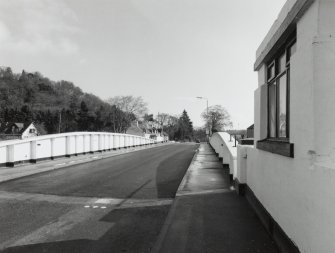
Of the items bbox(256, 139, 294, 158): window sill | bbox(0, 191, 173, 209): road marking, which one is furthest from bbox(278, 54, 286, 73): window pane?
bbox(0, 191, 173, 209): road marking

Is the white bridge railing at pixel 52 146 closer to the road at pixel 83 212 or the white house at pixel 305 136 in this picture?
the road at pixel 83 212

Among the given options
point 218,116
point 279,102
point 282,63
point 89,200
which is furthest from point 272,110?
point 218,116

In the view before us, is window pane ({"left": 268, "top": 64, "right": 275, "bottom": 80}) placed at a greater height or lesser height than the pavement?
greater

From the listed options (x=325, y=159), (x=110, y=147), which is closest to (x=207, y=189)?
(x=325, y=159)

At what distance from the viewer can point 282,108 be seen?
5562 millimetres

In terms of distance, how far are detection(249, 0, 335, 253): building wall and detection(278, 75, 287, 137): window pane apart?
895 mm

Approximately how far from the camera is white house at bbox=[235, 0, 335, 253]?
3.34 metres

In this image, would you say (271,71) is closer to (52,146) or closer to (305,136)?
(305,136)

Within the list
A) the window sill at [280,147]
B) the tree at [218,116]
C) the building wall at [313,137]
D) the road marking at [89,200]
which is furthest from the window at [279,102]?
the tree at [218,116]

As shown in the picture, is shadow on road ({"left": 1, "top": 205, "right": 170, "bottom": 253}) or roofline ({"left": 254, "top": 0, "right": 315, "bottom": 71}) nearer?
roofline ({"left": 254, "top": 0, "right": 315, "bottom": 71})

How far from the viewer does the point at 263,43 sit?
6.95 metres

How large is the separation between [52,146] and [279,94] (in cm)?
1474

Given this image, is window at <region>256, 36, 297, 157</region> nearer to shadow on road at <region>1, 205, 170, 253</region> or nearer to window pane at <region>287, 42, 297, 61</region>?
window pane at <region>287, 42, 297, 61</region>

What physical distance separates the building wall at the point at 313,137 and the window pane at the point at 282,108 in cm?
90
